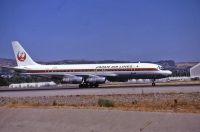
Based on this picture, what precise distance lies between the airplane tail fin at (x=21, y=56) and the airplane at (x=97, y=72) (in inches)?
99.3

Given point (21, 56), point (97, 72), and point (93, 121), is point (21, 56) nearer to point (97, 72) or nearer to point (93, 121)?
point (97, 72)

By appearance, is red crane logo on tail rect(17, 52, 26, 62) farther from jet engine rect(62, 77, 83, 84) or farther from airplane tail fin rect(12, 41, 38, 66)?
jet engine rect(62, 77, 83, 84)

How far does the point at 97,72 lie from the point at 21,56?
14400 millimetres

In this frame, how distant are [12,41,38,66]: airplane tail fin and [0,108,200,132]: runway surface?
1768 inches

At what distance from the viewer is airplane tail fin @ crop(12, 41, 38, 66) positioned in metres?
63.1

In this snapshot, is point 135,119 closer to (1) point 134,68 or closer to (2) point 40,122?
(2) point 40,122

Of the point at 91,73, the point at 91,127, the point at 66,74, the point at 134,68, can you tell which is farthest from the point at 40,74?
the point at 91,127

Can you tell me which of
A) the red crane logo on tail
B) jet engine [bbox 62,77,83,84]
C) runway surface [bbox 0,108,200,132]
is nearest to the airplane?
jet engine [bbox 62,77,83,84]

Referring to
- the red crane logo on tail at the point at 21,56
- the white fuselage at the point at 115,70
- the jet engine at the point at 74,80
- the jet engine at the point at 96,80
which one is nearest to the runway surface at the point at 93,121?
the jet engine at the point at 96,80

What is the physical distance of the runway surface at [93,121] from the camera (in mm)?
12922

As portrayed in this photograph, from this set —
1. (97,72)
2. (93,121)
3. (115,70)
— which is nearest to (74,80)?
(97,72)

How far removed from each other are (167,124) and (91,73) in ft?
147

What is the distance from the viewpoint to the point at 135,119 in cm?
1398

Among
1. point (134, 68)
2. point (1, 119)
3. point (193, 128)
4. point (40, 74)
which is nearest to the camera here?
point (193, 128)
